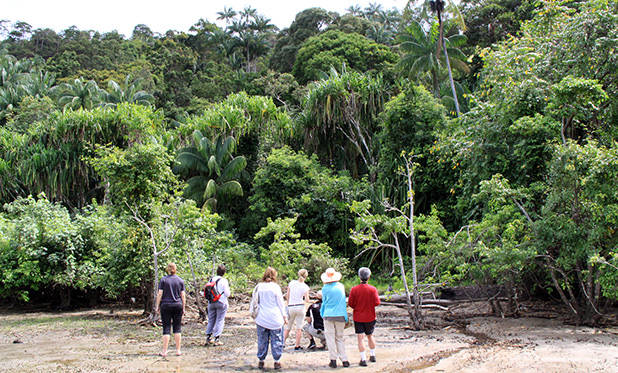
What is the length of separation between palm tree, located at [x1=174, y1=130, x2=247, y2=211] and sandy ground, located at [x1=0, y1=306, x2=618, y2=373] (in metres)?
12.1

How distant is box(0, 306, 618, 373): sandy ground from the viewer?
6738mm

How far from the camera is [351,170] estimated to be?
24.3 metres

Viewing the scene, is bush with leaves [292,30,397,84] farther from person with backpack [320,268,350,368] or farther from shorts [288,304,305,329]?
person with backpack [320,268,350,368]

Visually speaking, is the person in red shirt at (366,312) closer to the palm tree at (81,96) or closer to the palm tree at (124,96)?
the palm tree at (124,96)

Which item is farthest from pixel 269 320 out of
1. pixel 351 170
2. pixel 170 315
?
pixel 351 170

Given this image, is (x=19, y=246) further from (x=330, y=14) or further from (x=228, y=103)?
(x=330, y=14)

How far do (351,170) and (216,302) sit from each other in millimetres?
16390

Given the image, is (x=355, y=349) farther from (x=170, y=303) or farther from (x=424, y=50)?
(x=424, y=50)

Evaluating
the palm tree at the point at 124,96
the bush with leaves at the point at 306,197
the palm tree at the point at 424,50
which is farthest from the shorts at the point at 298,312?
the palm tree at the point at 124,96

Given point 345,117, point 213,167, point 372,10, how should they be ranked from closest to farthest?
point 345,117, point 213,167, point 372,10

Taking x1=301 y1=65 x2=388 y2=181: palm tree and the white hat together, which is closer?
the white hat

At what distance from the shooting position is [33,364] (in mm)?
7246

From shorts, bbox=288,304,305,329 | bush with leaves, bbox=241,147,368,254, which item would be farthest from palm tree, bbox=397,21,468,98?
shorts, bbox=288,304,305,329

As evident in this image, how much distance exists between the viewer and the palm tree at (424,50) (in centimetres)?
2591
